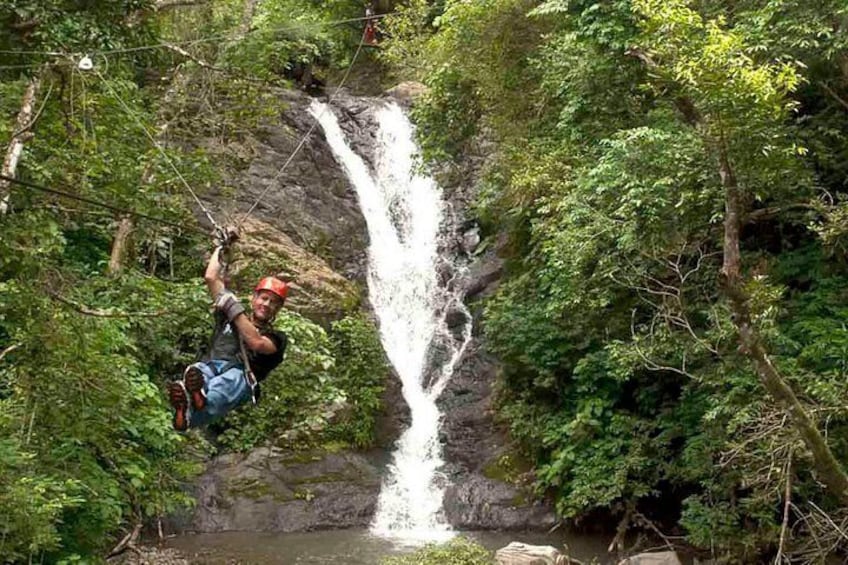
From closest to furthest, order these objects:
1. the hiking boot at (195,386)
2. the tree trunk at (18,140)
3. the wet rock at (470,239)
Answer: the hiking boot at (195,386) < the tree trunk at (18,140) < the wet rock at (470,239)

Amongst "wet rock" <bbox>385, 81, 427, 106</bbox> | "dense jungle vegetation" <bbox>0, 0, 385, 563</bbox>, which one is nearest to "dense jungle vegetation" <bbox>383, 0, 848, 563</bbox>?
"dense jungle vegetation" <bbox>0, 0, 385, 563</bbox>

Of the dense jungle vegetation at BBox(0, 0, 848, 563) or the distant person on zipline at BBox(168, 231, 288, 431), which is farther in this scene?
the dense jungle vegetation at BBox(0, 0, 848, 563)

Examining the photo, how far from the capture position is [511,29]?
1384 cm

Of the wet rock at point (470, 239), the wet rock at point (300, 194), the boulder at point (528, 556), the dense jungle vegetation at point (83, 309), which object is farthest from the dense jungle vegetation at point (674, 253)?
the wet rock at point (300, 194)

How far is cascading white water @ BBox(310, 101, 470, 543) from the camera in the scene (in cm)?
1312

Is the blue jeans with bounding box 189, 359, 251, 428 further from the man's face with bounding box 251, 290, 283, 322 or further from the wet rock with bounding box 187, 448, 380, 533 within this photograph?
the wet rock with bounding box 187, 448, 380, 533

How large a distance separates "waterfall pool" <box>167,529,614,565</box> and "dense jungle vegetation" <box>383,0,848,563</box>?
1.84 feet

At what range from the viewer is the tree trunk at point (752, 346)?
6.35 metres

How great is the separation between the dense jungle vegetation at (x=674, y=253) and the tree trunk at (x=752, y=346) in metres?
0.02

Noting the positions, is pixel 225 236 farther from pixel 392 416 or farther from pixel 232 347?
pixel 392 416

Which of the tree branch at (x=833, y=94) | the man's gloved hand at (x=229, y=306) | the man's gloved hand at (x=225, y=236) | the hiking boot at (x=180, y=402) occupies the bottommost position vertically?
the hiking boot at (x=180, y=402)

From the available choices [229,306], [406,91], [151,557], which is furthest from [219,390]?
[406,91]

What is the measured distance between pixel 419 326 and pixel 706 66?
436 inches

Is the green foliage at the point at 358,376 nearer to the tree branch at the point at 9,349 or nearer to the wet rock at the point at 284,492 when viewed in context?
the wet rock at the point at 284,492
